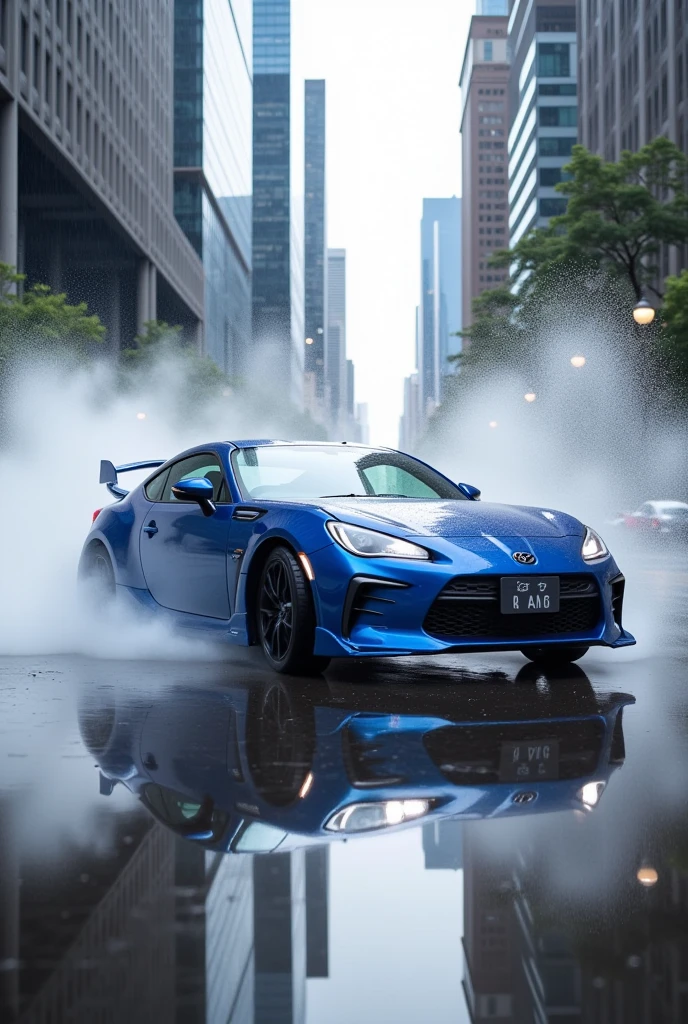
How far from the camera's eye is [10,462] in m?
14.7

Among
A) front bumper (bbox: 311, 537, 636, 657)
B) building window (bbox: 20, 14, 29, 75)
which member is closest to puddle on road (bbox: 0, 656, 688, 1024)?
front bumper (bbox: 311, 537, 636, 657)

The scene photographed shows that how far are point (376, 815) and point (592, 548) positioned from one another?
3461mm

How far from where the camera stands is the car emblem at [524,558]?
651 cm

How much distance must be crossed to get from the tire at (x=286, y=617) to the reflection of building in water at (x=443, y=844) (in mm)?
2943

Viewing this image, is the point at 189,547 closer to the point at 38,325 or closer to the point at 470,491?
the point at 470,491

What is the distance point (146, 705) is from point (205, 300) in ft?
291

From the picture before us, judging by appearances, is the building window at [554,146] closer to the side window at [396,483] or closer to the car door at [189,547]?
the side window at [396,483]

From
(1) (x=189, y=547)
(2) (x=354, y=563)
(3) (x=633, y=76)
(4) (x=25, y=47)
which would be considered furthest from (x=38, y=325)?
(3) (x=633, y=76)

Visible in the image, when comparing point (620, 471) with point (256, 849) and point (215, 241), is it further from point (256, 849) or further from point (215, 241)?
point (215, 241)

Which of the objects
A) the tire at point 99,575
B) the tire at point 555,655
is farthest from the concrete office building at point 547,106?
the tire at point 555,655

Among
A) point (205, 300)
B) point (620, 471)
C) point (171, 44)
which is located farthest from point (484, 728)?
point (205, 300)

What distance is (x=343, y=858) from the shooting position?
336 centimetres

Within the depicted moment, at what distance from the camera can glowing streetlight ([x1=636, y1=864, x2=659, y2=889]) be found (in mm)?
3131

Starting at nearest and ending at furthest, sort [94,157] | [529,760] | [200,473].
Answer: [529,760], [200,473], [94,157]
